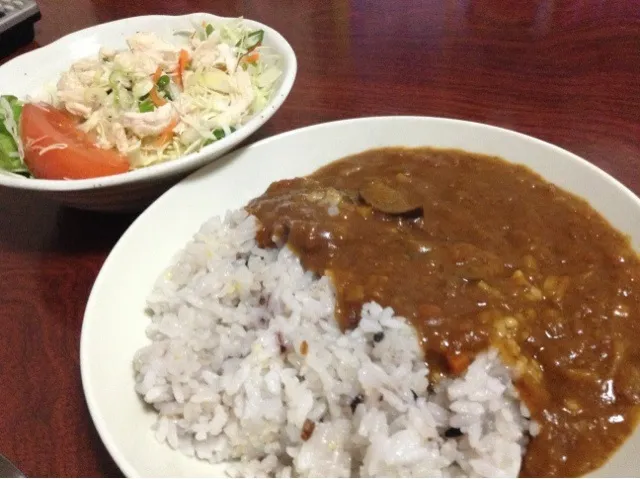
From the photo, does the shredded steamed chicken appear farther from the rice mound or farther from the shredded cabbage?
the rice mound

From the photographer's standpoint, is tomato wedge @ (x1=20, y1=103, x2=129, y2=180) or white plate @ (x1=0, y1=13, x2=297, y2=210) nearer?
white plate @ (x1=0, y1=13, x2=297, y2=210)

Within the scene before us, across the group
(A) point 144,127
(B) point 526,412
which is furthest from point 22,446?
(B) point 526,412

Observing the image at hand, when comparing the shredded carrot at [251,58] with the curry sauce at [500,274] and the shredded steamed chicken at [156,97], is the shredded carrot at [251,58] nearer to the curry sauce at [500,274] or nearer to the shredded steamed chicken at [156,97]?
the shredded steamed chicken at [156,97]

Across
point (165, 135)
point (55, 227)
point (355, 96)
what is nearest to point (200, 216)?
point (165, 135)

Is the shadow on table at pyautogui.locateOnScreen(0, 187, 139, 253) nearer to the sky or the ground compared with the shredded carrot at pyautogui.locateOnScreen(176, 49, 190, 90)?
nearer to the ground

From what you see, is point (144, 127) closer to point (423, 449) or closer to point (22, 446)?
point (22, 446)

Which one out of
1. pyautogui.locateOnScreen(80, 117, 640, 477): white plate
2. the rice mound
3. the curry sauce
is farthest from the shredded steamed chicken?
the rice mound
